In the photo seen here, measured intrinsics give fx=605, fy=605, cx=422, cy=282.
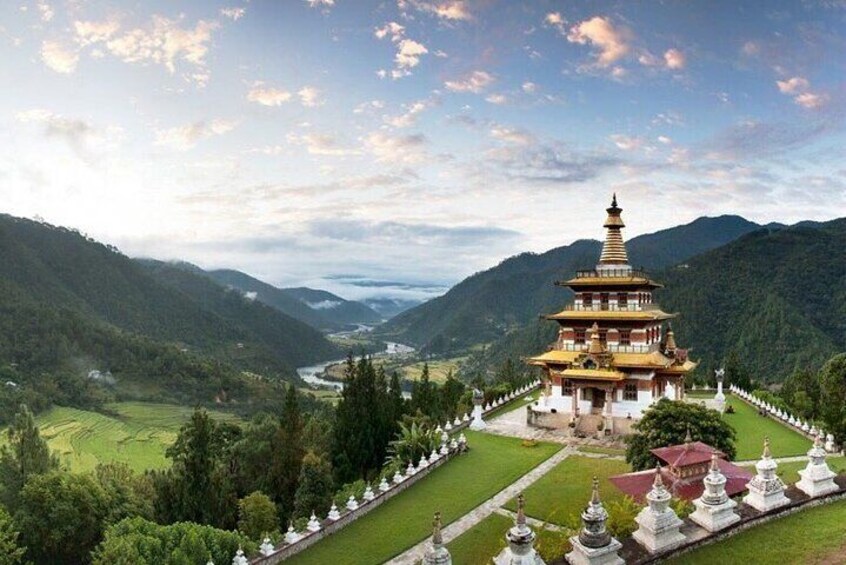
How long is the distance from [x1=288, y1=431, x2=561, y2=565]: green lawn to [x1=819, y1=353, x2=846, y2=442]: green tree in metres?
11.0

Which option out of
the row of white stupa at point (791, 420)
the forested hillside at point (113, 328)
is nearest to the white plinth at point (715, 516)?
the row of white stupa at point (791, 420)

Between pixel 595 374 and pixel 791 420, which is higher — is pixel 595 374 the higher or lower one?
the higher one

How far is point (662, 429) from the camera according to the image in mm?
18969

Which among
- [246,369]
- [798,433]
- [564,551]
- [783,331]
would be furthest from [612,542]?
[246,369]

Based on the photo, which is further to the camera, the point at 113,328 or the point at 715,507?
the point at 113,328

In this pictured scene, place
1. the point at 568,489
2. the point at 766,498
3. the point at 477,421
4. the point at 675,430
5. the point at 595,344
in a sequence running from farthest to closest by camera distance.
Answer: the point at 477,421, the point at 595,344, the point at 568,489, the point at 675,430, the point at 766,498

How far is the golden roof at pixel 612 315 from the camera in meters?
30.5

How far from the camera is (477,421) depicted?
31.6 m

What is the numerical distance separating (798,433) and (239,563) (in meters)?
25.1

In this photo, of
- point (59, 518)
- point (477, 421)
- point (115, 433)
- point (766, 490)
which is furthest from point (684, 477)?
point (115, 433)

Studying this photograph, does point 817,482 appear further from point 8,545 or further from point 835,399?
point 8,545

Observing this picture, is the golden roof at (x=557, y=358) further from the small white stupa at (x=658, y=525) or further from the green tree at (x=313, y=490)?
the small white stupa at (x=658, y=525)

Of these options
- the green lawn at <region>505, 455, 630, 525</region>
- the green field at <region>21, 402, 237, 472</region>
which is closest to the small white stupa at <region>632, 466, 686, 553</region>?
the green lawn at <region>505, 455, 630, 525</region>

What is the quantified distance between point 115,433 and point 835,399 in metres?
67.1
